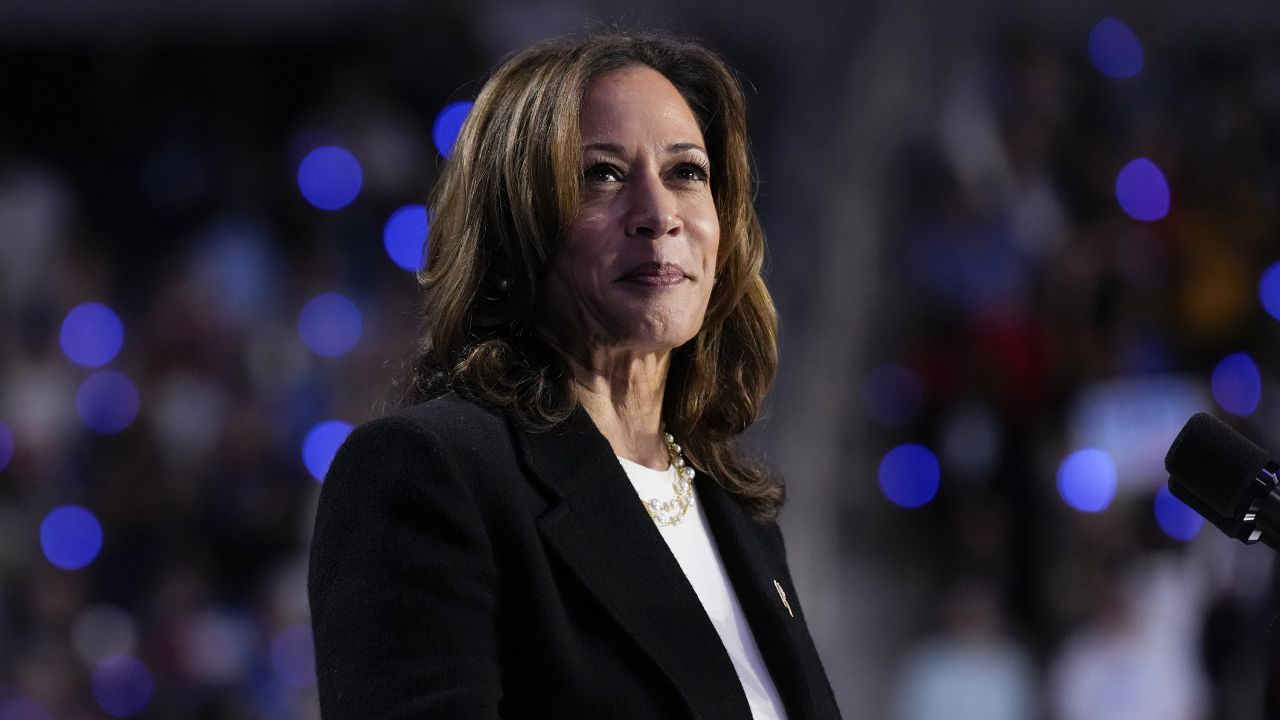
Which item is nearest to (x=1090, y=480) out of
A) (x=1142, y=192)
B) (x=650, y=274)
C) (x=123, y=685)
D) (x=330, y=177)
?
(x=1142, y=192)

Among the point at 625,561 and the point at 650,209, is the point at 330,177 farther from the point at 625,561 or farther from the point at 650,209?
the point at 625,561

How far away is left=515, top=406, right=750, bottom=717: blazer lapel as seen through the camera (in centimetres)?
150

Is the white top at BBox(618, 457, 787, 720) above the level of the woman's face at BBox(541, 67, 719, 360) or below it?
below

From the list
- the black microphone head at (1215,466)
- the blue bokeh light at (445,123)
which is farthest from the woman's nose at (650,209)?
the blue bokeh light at (445,123)

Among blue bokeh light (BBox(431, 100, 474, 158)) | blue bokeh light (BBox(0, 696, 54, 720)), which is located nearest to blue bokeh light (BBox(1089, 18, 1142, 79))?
blue bokeh light (BBox(431, 100, 474, 158))

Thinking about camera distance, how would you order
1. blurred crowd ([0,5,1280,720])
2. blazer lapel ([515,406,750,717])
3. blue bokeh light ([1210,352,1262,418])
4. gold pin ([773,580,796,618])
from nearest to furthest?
1. blazer lapel ([515,406,750,717])
2. gold pin ([773,580,796,618])
3. blue bokeh light ([1210,352,1262,418])
4. blurred crowd ([0,5,1280,720])

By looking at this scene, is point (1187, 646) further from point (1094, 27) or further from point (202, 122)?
point (202, 122)

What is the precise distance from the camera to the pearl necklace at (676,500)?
5.61 feet

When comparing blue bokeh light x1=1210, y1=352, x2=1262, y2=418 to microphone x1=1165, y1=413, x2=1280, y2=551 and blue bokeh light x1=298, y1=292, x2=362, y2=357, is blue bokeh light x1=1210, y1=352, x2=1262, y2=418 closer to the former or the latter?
blue bokeh light x1=298, y1=292, x2=362, y2=357

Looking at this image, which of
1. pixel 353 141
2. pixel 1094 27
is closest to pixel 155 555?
pixel 353 141

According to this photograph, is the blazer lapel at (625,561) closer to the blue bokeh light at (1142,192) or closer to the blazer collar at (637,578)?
the blazer collar at (637,578)

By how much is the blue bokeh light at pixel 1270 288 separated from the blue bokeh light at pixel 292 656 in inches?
126

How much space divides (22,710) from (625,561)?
4197mm

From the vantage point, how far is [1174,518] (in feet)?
16.1
